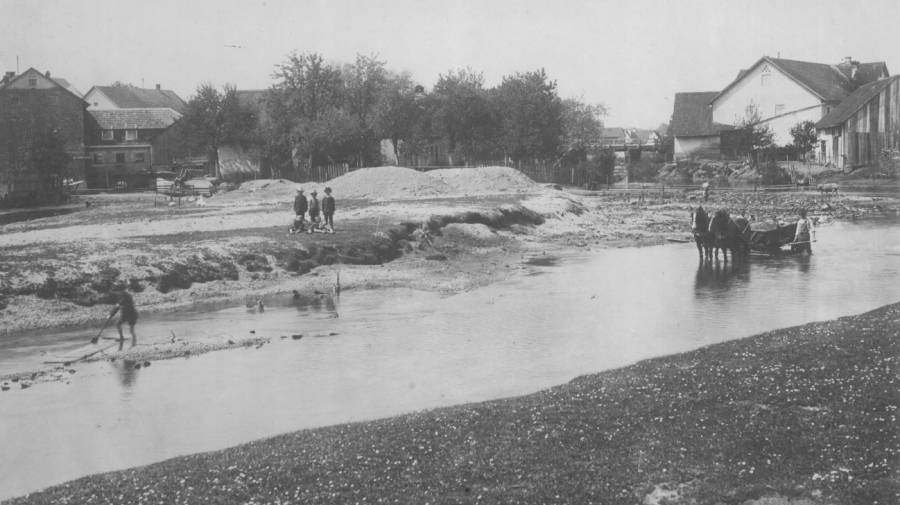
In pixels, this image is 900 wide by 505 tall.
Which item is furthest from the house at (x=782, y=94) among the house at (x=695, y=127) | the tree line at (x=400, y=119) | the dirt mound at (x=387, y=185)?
the dirt mound at (x=387, y=185)

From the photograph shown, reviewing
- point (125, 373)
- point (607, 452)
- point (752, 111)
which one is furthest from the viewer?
point (752, 111)

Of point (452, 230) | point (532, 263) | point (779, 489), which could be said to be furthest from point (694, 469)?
point (452, 230)

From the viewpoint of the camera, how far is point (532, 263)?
36.9m

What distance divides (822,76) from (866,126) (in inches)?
676

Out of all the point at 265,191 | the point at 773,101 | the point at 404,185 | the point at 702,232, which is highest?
the point at 773,101

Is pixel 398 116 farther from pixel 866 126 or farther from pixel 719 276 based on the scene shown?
pixel 719 276

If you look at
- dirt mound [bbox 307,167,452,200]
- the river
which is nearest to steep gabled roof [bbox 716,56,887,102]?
dirt mound [bbox 307,167,452,200]

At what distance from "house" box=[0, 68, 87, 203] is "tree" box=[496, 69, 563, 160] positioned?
4346 centimetres

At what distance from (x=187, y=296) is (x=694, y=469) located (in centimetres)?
2123

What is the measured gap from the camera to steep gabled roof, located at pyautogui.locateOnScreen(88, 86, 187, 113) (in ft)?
437

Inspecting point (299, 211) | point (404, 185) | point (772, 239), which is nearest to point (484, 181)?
point (404, 185)

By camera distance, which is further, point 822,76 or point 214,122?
point 822,76

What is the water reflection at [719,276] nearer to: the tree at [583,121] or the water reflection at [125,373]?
the water reflection at [125,373]

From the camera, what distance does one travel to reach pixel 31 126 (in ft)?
257
